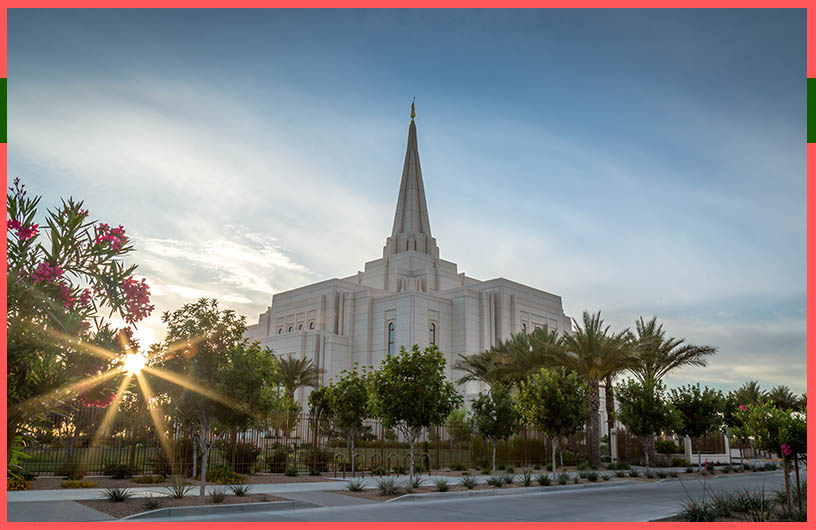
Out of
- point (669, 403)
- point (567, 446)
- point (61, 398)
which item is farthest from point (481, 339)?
point (61, 398)

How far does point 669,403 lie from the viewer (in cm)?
2948

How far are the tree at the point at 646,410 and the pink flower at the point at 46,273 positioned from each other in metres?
26.8

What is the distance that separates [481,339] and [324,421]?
107 feet

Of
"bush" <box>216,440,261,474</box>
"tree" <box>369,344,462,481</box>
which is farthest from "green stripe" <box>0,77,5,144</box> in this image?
"bush" <box>216,440,261,474</box>

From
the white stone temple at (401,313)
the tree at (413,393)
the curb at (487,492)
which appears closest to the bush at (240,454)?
the tree at (413,393)

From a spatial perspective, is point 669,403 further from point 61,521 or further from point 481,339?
point 481,339

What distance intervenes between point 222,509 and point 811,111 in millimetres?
11980

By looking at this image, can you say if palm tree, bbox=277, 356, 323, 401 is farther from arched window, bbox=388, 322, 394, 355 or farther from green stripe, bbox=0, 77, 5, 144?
green stripe, bbox=0, 77, 5, 144

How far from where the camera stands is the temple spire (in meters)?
68.9

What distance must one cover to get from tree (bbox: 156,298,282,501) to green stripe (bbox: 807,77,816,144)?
11.6m

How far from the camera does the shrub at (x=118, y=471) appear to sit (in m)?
18.9

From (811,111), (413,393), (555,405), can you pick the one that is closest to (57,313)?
(811,111)

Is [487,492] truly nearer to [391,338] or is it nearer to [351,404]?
[351,404]

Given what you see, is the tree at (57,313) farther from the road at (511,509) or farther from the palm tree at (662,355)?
the palm tree at (662,355)
